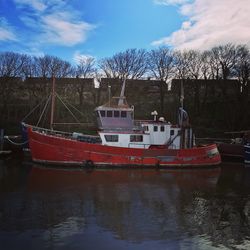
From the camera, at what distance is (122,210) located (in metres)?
15.7

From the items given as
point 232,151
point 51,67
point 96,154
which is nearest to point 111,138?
point 96,154

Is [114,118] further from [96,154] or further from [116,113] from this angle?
[96,154]

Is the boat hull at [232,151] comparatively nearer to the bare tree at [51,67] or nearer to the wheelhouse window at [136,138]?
the wheelhouse window at [136,138]

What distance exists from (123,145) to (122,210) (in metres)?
14.4

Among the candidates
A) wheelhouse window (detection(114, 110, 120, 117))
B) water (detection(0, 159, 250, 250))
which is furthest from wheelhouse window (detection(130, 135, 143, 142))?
water (detection(0, 159, 250, 250))

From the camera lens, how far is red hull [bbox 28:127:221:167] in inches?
1128

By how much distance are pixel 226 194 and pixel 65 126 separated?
30.0 m

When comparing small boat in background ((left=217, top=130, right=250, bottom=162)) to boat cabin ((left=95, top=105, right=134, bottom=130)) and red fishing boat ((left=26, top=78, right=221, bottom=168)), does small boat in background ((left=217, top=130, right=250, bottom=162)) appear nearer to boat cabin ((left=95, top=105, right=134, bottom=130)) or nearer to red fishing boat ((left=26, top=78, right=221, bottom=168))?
red fishing boat ((left=26, top=78, right=221, bottom=168))

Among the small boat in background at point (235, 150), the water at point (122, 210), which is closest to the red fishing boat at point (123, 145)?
the water at point (122, 210)

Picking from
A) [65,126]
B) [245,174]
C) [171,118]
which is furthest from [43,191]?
[171,118]

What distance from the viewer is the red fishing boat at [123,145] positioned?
94.2 ft

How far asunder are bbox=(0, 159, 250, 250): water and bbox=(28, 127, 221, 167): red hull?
2.64 metres

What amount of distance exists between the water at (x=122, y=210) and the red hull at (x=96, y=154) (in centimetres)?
264

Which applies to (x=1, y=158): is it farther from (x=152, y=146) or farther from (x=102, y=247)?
(x=102, y=247)
